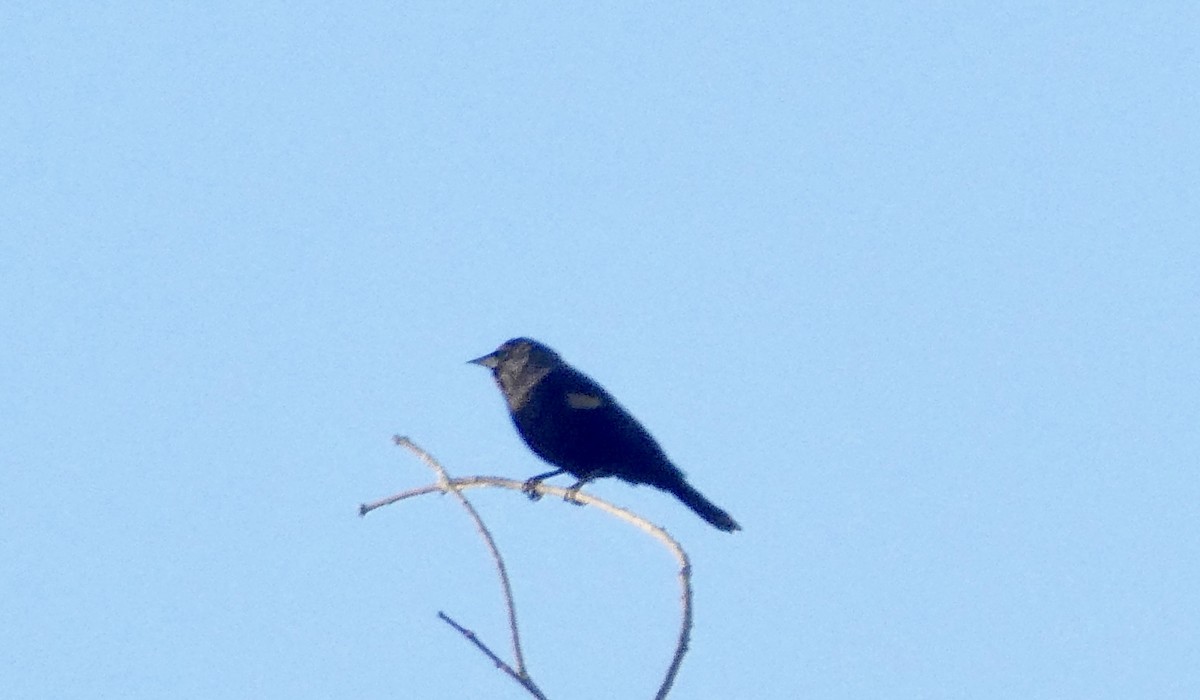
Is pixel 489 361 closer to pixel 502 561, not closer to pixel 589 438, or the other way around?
pixel 589 438

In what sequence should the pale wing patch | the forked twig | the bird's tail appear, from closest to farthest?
the forked twig → the bird's tail → the pale wing patch

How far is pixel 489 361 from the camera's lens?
9.39 meters

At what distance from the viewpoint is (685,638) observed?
138 inches

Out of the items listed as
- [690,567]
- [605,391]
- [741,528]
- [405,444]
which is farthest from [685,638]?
[605,391]

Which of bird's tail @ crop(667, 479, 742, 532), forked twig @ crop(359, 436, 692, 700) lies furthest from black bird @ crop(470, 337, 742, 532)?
forked twig @ crop(359, 436, 692, 700)

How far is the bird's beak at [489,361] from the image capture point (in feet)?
30.7

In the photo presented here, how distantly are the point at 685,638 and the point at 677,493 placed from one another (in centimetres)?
515

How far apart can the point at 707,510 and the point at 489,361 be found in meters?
1.56

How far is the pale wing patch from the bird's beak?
64 centimetres

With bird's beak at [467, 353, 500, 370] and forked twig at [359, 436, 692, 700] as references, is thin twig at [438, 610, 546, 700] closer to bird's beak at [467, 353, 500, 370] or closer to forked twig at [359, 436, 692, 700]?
forked twig at [359, 436, 692, 700]

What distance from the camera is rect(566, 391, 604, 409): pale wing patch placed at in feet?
28.7

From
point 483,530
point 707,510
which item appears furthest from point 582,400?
point 483,530

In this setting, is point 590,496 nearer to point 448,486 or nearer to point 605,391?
point 448,486

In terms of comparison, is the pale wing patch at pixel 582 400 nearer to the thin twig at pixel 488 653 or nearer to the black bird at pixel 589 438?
the black bird at pixel 589 438
